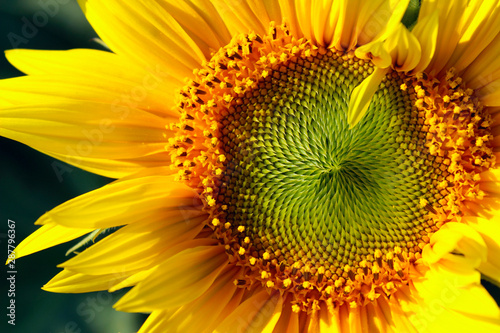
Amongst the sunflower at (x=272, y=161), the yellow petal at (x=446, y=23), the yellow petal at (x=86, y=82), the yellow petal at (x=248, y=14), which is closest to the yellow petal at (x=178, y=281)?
the sunflower at (x=272, y=161)

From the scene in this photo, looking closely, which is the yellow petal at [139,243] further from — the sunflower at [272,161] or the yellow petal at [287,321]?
the yellow petal at [287,321]

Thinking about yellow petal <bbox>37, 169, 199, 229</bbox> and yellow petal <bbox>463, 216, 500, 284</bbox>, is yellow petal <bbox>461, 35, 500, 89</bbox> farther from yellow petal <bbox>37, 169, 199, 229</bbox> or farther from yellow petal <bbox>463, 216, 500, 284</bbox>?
yellow petal <bbox>37, 169, 199, 229</bbox>

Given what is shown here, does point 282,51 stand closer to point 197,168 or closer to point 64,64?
point 197,168

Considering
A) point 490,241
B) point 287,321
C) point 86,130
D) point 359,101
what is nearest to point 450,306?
point 490,241

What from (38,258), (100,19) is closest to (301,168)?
(100,19)

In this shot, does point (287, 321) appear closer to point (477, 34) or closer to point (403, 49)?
point (403, 49)

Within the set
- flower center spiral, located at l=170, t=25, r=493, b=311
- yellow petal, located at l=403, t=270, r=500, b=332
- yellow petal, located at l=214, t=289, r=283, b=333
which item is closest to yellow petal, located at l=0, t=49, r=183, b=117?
flower center spiral, located at l=170, t=25, r=493, b=311

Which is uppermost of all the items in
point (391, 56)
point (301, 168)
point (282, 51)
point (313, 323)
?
point (282, 51)
